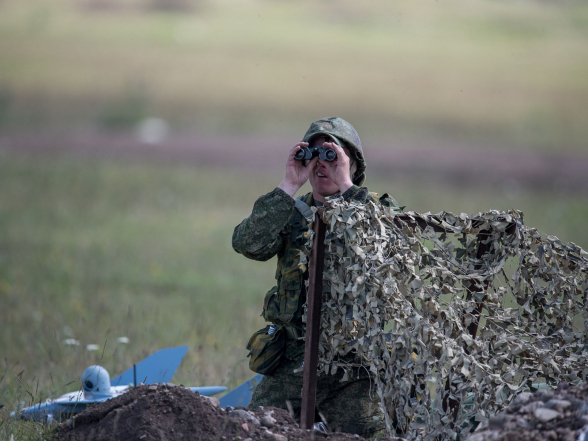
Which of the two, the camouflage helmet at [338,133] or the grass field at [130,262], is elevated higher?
the camouflage helmet at [338,133]

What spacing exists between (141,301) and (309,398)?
7.76 m

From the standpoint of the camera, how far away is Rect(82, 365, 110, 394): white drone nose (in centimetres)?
513

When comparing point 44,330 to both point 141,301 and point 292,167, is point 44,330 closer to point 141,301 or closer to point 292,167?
point 141,301

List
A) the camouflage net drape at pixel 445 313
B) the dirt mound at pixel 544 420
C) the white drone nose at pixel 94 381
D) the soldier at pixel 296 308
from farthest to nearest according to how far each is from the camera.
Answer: the white drone nose at pixel 94 381, the soldier at pixel 296 308, the camouflage net drape at pixel 445 313, the dirt mound at pixel 544 420

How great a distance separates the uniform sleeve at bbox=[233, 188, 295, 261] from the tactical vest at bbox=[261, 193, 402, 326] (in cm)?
15

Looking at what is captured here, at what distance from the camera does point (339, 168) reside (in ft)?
15.2

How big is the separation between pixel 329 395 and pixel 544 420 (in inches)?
74.3

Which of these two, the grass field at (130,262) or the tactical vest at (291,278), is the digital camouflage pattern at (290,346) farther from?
the grass field at (130,262)

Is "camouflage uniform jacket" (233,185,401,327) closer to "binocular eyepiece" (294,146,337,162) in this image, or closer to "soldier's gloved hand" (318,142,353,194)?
"soldier's gloved hand" (318,142,353,194)

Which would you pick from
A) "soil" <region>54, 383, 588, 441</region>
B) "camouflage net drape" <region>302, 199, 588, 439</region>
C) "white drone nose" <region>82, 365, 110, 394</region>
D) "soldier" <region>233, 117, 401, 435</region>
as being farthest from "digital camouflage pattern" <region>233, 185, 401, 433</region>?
"white drone nose" <region>82, 365, 110, 394</region>

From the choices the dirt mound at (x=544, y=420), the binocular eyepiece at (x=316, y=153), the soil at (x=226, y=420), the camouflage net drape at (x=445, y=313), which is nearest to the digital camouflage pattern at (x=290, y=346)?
the binocular eyepiece at (x=316, y=153)

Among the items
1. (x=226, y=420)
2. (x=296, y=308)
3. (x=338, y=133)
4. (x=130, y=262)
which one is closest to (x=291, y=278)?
Result: (x=296, y=308)

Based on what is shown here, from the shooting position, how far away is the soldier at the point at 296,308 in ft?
15.4

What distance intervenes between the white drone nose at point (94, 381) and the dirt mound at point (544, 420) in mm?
2892
